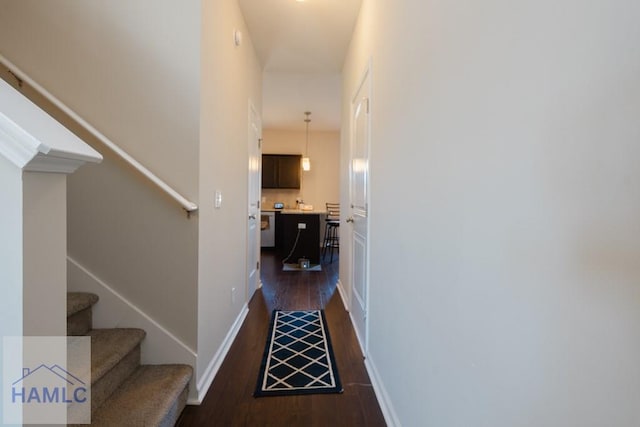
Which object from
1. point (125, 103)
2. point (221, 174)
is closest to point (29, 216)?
point (125, 103)

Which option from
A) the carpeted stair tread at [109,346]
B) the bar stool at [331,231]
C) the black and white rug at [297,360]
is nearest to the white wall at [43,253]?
the carpeted stair tread at [109,346]

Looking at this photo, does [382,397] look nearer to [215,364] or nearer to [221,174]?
[215,364]

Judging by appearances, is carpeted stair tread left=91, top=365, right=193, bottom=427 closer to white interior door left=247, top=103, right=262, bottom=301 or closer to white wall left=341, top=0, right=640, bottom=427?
white wall left=341, top=0, right=640, bottom=427

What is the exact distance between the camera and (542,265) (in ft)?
2.01

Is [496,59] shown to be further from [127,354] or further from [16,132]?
[127,354]

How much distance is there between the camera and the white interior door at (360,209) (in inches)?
93.7

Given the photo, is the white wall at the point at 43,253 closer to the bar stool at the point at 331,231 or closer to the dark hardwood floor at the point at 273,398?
the dark hardwood floor at the point at 273,398

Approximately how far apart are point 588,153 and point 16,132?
106 centimetres

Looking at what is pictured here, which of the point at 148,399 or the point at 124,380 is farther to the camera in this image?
the point at 124,380

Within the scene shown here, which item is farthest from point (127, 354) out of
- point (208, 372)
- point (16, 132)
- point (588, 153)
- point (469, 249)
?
point (588, 153)

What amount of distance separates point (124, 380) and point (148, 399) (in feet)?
0.77

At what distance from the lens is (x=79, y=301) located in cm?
162

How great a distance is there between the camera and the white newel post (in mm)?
643

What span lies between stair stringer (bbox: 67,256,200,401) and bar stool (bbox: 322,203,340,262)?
4276 millimetres
